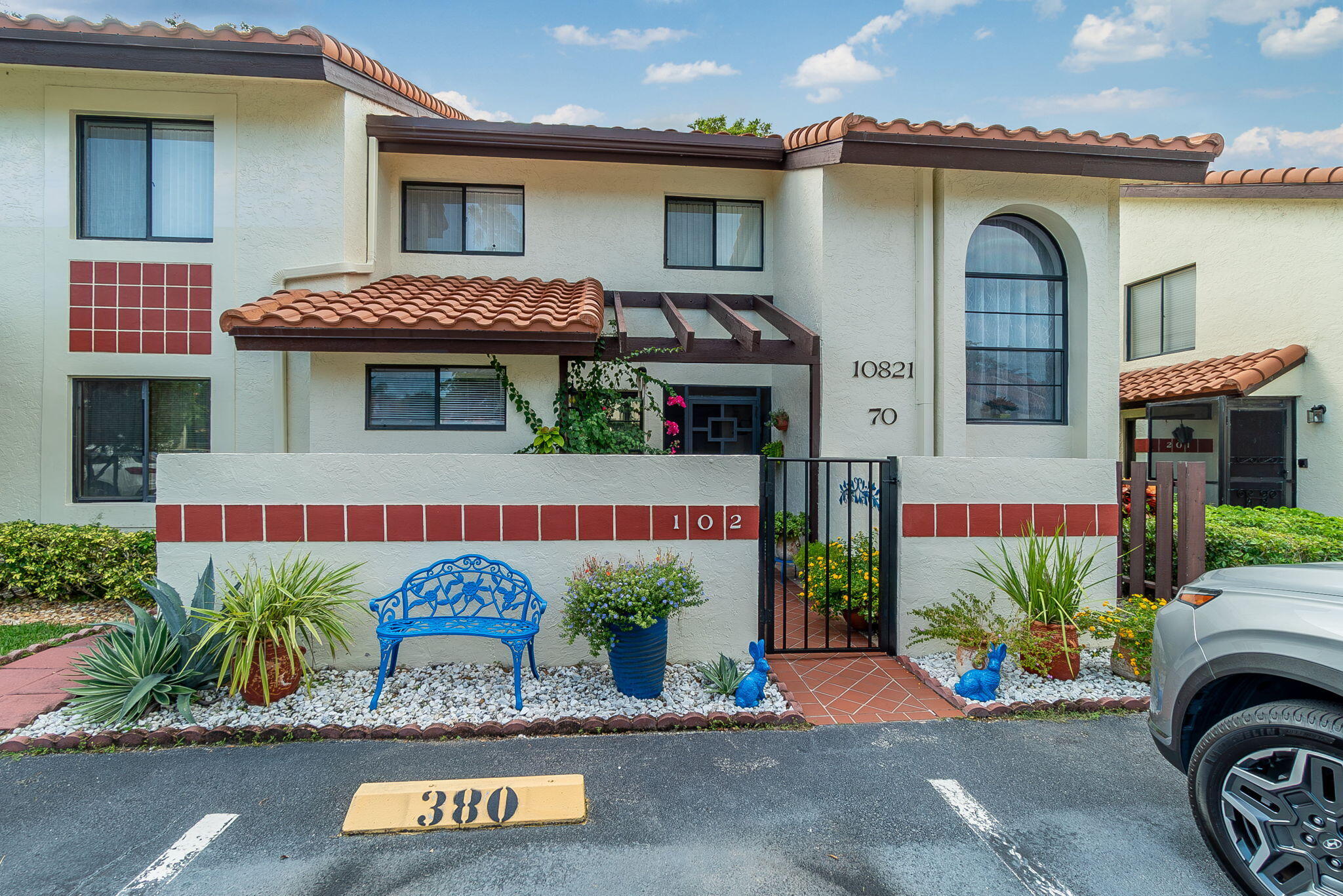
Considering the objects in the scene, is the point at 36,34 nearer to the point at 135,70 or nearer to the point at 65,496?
the point at 135,70

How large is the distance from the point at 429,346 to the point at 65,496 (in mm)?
5268

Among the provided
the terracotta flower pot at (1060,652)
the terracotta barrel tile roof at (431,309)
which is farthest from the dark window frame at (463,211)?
the terracotta flower pot at (1060,652)

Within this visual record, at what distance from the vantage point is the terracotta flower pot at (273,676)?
455 centimetres

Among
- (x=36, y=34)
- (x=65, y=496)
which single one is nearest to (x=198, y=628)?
(x=65, y=496)

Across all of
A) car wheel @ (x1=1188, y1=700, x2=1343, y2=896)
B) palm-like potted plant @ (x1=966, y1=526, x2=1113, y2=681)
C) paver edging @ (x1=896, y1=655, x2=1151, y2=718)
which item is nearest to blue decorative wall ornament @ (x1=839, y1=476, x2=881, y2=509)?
palm-like potted plant @ (x1=966, y1=526, x2=1113, y2=681)

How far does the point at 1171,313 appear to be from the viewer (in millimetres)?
11766

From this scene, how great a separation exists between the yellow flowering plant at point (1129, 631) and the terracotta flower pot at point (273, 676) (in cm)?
599

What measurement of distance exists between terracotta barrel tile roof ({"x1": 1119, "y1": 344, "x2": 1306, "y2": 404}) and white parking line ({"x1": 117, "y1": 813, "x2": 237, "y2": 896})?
10779 mm

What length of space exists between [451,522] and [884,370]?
5.26m

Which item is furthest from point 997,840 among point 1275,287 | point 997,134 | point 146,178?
point 1275,287

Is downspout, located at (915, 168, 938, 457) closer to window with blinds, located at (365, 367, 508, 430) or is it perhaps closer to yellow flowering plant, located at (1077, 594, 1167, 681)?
yellow flowering plant, located at (1077, 594, 1167, 681)

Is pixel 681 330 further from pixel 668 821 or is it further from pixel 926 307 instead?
pixel 668 821

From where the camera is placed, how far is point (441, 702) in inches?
187

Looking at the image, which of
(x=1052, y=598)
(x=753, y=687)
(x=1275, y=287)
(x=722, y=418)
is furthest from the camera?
(x=1275, y=287)
